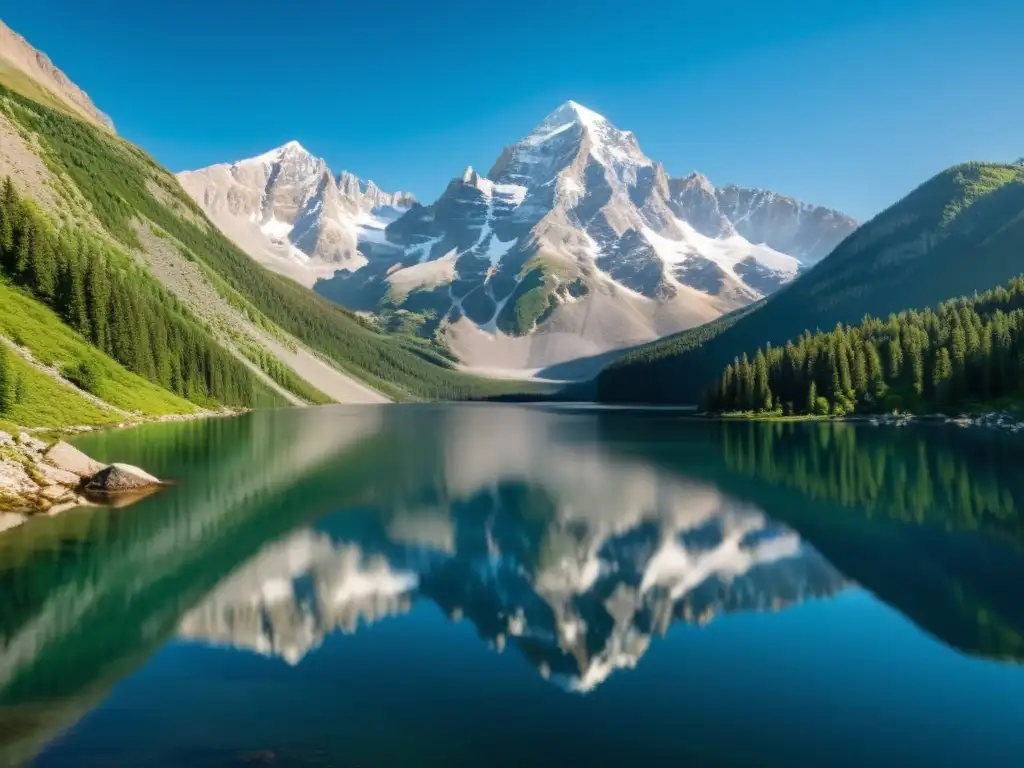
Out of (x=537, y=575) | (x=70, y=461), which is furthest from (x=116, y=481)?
(x=537, y=575)

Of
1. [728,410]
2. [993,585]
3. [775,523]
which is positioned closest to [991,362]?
[728,410]

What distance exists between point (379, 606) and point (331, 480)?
33.9m

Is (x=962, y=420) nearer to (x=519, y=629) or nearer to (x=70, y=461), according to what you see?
(x=519, y=629)

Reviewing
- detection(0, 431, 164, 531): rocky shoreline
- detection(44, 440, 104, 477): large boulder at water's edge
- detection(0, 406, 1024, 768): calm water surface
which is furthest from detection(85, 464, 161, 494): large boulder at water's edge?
detection(0, 406, 1024, 768): calm water surface

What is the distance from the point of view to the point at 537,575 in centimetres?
3041

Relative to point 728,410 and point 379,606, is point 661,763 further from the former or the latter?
point 728,410

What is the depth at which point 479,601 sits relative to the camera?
2702cm

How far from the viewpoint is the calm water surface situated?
51.6ft

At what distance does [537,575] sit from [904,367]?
445 ft

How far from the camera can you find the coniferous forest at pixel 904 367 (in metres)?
125

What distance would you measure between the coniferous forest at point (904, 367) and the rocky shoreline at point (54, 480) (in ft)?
428

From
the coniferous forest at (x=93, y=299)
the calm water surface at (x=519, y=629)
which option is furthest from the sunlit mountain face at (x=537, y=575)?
the coniferous forest at (x=93, y=299)

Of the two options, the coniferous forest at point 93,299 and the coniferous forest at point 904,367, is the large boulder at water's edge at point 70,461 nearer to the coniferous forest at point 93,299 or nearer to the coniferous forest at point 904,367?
the coniferous forest at point 93,299

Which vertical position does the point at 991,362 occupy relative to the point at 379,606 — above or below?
above
